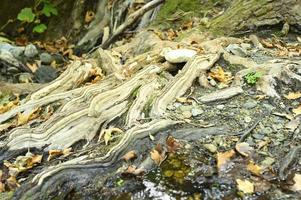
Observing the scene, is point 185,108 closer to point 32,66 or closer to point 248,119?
point 248,119

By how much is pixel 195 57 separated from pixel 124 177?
6.86ft

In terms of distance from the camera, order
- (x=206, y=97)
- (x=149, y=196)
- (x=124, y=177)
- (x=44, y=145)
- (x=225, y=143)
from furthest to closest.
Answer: (x=206, y=97)
(x=44, y=145)
(x=225, y=143)
(x=124, y=177)
(x=149, y=196)

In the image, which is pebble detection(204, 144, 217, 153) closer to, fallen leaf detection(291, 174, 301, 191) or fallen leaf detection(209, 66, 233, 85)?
fallen leaf detection(291, 174, 301, 191)

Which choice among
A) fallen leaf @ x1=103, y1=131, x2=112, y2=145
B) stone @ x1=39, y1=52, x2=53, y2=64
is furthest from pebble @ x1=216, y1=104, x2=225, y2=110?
stone @ x1=39, y1=52, x2=53, y2=64

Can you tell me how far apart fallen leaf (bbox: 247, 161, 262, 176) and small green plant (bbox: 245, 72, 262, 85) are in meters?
1.48

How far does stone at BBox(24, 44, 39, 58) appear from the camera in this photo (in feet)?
31.9

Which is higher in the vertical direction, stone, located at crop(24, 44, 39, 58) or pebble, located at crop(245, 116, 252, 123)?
stone, located at crop(24, 44, 39, 58)

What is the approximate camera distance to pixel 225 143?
13.0 feet

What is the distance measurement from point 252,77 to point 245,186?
1866 mm

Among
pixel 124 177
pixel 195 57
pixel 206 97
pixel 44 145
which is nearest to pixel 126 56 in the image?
pixel 195 57

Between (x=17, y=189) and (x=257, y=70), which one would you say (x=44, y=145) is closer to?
(x=17, y=189)

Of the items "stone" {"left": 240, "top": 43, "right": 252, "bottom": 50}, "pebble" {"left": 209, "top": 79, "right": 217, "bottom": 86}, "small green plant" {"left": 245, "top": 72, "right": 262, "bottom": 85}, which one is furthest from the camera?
"stone" {"left": 240, "top": 43, "right": 252, "bottom": 50}

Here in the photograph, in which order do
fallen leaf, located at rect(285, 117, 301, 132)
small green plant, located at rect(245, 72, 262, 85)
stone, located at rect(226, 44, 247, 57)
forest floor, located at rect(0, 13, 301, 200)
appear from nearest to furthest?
forest floor, located at rect(0, 13, 301, 200) → fallen leaf, located at rect(285, 117, 301, 132) → small green plant, located at rect(245, 72, 262, 85) → stone, located at rect(226, 44, 247, 57)

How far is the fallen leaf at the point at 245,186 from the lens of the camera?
11.0ft
